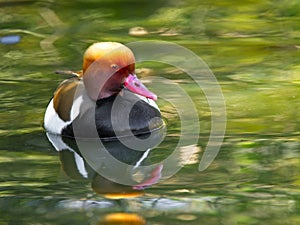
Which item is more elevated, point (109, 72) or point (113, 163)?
point (109, 72)

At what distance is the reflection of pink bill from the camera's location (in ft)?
20.8

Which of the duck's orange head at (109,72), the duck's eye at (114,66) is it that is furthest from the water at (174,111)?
the duck's eye at (114,66)

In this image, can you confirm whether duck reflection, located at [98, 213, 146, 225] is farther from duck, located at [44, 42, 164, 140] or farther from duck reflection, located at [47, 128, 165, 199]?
duck, located at [44, 42, 164, 140]

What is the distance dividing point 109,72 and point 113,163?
701 millimetres

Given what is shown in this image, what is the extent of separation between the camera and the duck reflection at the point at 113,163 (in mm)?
6383

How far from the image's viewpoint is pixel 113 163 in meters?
6.88

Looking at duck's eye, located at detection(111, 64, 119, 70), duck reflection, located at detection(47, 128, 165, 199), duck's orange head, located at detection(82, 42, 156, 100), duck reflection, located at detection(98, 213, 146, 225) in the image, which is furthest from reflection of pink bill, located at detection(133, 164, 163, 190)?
duck's eye, located at detection(111, 64, 119, 70)

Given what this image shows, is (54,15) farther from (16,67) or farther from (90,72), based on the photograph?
(90,72)

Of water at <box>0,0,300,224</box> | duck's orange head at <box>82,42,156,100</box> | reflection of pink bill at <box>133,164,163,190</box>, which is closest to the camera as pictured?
water at <box>0,0,300,224</box>

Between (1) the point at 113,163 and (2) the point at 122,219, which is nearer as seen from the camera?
(2) the point at 122,219

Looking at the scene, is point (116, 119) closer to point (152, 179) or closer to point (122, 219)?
point (152, 179)

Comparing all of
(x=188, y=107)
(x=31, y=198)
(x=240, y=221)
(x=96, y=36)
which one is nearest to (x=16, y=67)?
(x=96, y=36)

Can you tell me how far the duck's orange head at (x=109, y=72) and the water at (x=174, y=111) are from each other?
0.45 m

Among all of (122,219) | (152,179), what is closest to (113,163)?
(152,179)
